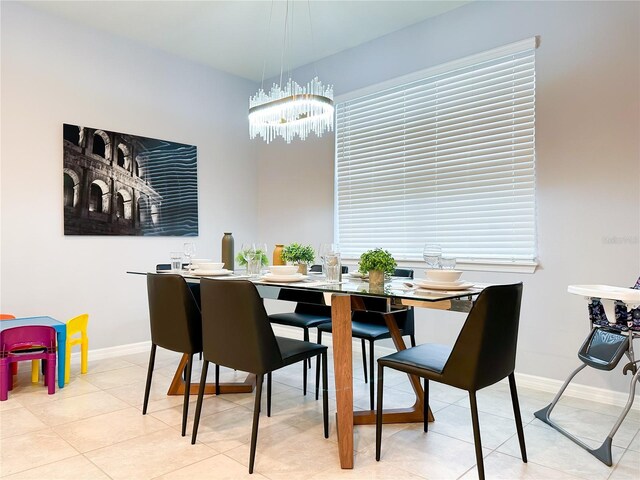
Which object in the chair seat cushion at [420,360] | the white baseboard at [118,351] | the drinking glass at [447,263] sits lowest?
the white baseboard at [118,351]

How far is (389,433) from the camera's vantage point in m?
2.29

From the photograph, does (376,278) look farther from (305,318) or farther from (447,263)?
(305,318)

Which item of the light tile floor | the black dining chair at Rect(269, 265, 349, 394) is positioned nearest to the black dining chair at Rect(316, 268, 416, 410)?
the black dining chair at Rect(269, 265, 349, 394)

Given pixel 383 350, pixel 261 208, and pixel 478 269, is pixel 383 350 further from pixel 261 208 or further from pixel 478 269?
pixel 261 208

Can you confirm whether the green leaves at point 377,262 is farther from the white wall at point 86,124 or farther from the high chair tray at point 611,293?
the white wall at point 86,124

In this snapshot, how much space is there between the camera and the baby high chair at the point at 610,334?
1.99 metres

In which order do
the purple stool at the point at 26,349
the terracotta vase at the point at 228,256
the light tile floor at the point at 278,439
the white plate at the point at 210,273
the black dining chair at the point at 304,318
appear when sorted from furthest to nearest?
the terracotta vase at the point at 228,256, the black dining chair at the point at 304,318, the purple stool at the point at 26,349, the white plate at the point at 210,273, the light tile floor at the point at 278,439

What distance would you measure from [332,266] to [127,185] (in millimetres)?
2585

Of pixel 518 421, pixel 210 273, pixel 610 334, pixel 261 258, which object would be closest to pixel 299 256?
pixel 261 258

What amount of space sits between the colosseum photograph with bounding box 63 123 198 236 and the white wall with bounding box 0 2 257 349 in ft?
0.26

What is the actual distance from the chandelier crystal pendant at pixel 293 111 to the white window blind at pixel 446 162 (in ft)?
3.43

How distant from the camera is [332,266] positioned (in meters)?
2.28

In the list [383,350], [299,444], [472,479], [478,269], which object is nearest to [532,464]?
[472,479]

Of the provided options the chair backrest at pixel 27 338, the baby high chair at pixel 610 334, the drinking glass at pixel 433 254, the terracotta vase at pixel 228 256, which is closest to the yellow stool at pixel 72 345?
the chair backrest at pixel 27 338
